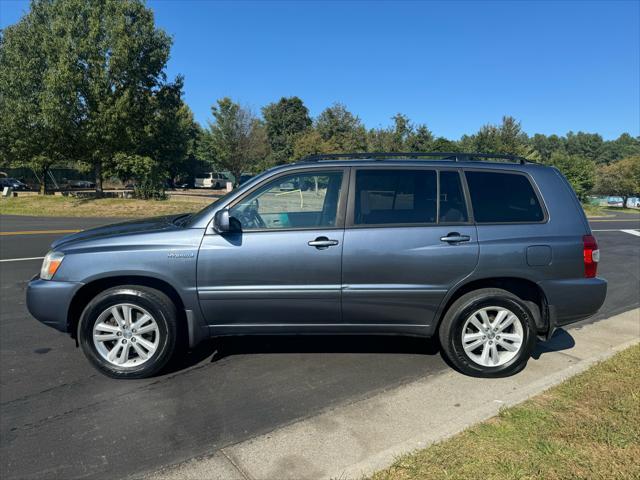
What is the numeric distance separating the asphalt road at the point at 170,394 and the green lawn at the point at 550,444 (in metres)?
0.91

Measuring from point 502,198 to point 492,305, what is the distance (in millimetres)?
939

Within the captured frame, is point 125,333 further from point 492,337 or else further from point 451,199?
point 492,337

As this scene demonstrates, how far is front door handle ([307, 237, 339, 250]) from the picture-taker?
3627mm

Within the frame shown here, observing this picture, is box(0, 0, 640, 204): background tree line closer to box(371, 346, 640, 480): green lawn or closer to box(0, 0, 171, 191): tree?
box(0, 0, 171, 191): tree

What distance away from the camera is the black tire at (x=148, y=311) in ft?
11.9

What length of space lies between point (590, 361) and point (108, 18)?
81.7 feet

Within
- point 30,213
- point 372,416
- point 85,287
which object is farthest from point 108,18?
point 372,416

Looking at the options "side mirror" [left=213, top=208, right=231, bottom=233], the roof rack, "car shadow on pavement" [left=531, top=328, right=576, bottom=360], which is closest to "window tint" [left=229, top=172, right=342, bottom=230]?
"side mirror" [left=213, top=208, right=231, bottom=233]

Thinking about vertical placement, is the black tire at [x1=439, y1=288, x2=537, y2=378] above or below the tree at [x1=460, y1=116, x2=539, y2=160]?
below

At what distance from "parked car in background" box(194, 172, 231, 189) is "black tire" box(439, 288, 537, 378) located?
6914cm

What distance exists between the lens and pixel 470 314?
3754mm

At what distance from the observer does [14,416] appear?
319 cm

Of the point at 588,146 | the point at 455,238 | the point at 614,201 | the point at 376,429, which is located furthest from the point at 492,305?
the point at 588,146

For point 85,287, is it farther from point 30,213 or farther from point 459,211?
point 30,213
